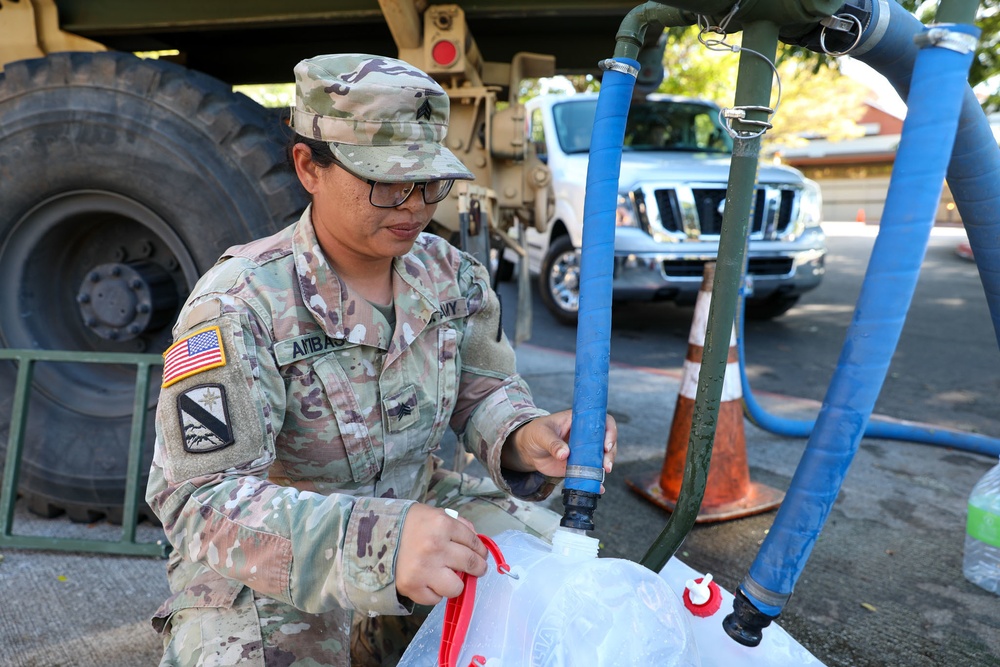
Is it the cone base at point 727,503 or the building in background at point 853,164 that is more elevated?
the cone base at point 727,503

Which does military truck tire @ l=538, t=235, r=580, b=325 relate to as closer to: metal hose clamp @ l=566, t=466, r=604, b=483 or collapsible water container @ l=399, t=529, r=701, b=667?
metal hose clamp @ l=566, t=466, r=604, b=483

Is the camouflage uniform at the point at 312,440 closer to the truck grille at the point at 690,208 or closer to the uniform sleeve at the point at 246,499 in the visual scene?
the uniform sleeve at the point at 246,499

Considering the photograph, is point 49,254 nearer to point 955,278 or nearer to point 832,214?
point 955,278

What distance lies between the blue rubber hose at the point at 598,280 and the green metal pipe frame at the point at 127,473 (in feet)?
5.17

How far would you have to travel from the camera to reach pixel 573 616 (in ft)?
3.67

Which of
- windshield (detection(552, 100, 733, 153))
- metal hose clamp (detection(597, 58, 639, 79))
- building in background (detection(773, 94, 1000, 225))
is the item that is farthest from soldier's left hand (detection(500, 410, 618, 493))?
building in background (detection(773, 94, 1000, 225))

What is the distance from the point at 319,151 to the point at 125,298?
151 cm

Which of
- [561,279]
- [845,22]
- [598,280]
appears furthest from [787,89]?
[598,280]

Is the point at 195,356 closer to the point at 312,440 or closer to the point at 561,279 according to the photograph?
the point at 312,440

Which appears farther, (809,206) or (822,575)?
(809,206)

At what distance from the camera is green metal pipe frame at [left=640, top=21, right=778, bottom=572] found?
123 centimetres

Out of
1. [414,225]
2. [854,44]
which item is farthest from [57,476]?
[854,44]

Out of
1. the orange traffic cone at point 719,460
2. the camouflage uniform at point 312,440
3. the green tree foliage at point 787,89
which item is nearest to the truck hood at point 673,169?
the orange traffic cone at point 719,460

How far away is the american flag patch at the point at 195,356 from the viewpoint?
4.12ft
